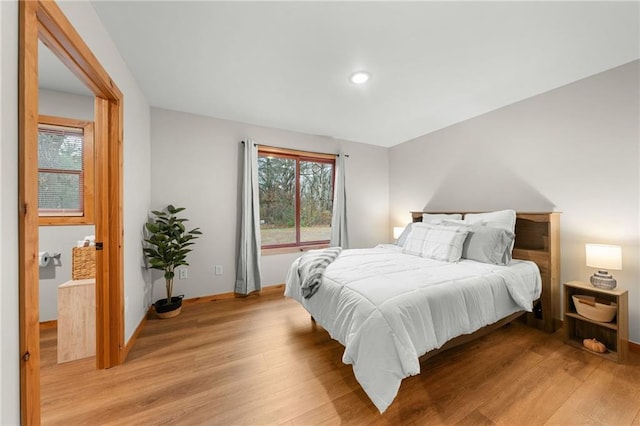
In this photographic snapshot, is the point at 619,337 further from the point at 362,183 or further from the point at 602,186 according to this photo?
the point at 362,183

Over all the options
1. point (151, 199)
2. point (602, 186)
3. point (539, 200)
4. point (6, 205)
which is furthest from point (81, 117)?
point (602, 186)

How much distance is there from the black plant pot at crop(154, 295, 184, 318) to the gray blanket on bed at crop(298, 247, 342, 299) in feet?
5.16

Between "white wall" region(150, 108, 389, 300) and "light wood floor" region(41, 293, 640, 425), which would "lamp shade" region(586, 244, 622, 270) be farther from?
"white wall" region(150, 108, 389, 300)

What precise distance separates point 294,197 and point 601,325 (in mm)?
3583

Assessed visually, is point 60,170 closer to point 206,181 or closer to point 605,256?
point 206,181

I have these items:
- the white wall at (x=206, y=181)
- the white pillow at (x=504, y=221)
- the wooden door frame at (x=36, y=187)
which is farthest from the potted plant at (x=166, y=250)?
the white pillow at (x=504, y=221)

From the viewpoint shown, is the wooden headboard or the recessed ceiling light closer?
the recessed ceiling light

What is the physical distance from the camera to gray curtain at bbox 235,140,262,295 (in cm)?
325

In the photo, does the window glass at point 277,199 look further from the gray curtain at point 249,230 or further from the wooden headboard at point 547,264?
the wooden headboard at point 547,264

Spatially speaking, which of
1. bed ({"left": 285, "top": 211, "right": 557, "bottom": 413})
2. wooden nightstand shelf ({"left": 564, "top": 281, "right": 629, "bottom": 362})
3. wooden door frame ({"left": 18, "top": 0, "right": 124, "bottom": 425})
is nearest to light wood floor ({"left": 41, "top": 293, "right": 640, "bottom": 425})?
wooden nightstand shelf ({"left": 564, "top": 281, "right": 629, "bottom": 362})

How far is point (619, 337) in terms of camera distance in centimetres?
182

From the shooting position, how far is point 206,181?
3.15 metres

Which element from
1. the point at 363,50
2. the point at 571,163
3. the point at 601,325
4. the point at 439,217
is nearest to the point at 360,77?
the point at 363,50

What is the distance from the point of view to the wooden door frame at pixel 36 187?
0.87m
